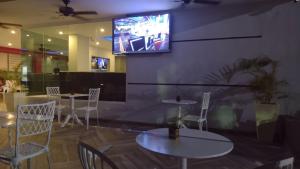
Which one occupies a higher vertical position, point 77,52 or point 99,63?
point 77,52

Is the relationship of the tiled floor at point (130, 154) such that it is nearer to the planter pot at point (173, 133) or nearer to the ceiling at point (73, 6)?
the planter pot at point (173, 133)

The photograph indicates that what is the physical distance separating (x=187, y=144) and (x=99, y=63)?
10206 mm

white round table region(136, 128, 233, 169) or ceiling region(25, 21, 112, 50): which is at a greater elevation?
ceiling region(25, 21, 112, 50)

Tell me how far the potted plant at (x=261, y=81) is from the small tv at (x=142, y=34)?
1373 millimetres

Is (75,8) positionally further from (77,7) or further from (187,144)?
(187,144)

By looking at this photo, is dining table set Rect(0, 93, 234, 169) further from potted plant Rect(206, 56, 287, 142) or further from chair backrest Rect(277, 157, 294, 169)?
potted plant Rect(206, 56, 287, 142)

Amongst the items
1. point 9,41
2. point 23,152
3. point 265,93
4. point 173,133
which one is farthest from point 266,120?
point 9,41

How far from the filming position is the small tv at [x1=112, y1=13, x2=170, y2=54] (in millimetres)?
5516

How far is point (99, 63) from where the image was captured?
453 inches

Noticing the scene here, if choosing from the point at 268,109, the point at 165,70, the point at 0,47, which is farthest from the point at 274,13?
the point at 0,47

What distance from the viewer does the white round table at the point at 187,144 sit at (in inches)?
61.8

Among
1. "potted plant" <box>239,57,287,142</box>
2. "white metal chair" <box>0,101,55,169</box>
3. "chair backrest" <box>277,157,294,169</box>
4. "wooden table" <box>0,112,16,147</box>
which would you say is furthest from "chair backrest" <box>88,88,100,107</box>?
"chair backrest" <box>277,157,294,169</box>

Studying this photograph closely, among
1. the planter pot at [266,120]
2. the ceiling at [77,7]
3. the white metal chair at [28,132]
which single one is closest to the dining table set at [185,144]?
the white metal chair at [28,132]

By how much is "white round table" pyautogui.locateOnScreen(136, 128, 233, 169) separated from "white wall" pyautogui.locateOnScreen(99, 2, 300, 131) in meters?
3.36
